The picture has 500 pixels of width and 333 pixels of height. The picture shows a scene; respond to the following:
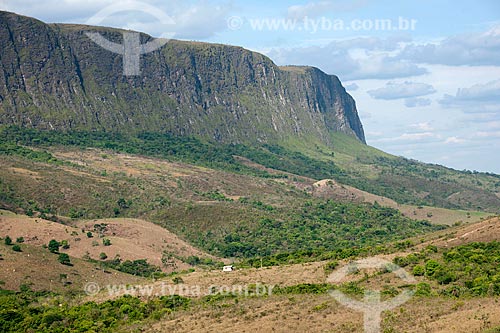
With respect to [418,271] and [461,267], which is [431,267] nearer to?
[418,271]

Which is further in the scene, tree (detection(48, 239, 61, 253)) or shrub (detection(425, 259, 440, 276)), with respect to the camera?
tree (detection(48, 239, 61, 253))

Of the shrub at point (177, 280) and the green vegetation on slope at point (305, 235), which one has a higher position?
the shrub at point (177, 280)

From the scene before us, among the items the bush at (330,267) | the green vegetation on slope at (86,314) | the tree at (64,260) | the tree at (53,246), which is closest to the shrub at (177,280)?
the green vegetation on slope at (86,314)

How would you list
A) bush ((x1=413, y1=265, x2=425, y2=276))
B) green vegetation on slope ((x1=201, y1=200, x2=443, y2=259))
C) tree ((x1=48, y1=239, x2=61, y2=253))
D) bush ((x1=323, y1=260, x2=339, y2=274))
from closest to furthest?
bush ((x1=413, y1=265, x2=425, y2=276))
bush ((x1=323, y1=260, x2=339, y2=274))
tree ((x1=48, y1=239, x2=61, y2=253))
green vegetation on slope ((x1=201, y1=200, x2=443, y2=259))

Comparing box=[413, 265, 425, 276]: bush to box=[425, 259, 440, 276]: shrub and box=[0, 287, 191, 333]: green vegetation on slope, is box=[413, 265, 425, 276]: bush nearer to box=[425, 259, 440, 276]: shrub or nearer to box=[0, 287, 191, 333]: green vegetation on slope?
box=[425, 259, 440, 276]: shrub

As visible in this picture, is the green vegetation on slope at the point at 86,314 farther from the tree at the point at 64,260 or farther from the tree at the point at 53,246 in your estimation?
the tree at the point at 53,246

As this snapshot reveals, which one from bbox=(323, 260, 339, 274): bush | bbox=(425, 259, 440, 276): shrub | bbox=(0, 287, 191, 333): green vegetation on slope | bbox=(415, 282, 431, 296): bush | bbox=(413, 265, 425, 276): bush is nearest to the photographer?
bbox=(415, 282, 431, 296): bush

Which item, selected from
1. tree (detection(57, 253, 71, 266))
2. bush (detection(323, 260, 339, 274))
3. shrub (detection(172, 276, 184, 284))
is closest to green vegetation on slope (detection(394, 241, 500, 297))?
bush (detection(323, 260, 339, 274))

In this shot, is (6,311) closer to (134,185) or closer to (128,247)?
(128,247)

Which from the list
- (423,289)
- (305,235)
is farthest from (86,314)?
(305,235)

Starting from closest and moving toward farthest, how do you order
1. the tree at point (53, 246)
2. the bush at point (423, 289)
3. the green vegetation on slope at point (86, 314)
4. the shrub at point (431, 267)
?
the bush at point (423, 289) < the green vegetation on slope at point (86, 314) < the shrub at point (431, 267) < the tree at point (53, 246)

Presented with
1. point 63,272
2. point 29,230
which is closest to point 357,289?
point 63,272
